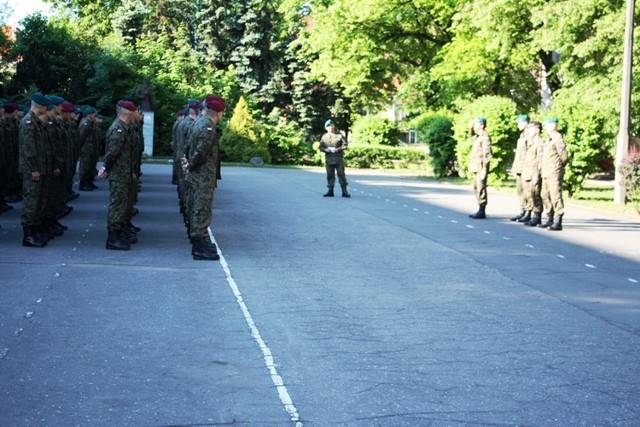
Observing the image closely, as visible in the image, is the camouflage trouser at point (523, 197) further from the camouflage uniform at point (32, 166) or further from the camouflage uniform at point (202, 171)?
the camouflage uniform at point (32, 166)

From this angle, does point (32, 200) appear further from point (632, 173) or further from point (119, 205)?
point (632, 173)

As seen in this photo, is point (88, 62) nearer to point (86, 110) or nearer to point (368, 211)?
point (86, 110)

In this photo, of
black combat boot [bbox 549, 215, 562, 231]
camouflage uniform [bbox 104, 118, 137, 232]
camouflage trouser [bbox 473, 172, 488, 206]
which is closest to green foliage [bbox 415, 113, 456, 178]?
camouflage trouser [bbox 473, 172, 488, 206]

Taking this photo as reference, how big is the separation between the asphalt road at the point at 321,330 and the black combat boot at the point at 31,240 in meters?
0.19

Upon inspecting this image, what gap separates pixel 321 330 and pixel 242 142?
134ft

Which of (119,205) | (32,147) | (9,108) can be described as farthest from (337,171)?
(32,147)

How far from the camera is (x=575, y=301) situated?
10.5 metres

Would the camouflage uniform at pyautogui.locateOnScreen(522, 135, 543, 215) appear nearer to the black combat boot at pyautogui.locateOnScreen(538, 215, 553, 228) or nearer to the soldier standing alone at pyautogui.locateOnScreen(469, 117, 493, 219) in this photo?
the black combat boot at pyautogui.locateOnScreen(538, 215, 553, 228)

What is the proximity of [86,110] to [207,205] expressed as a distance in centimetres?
1270

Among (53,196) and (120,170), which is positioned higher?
(120,170)

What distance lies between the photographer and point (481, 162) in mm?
20000

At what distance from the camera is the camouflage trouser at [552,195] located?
1781 centimetres

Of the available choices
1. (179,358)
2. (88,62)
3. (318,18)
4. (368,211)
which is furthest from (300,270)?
(88,62)

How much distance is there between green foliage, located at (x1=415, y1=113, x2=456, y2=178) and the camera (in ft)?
122
